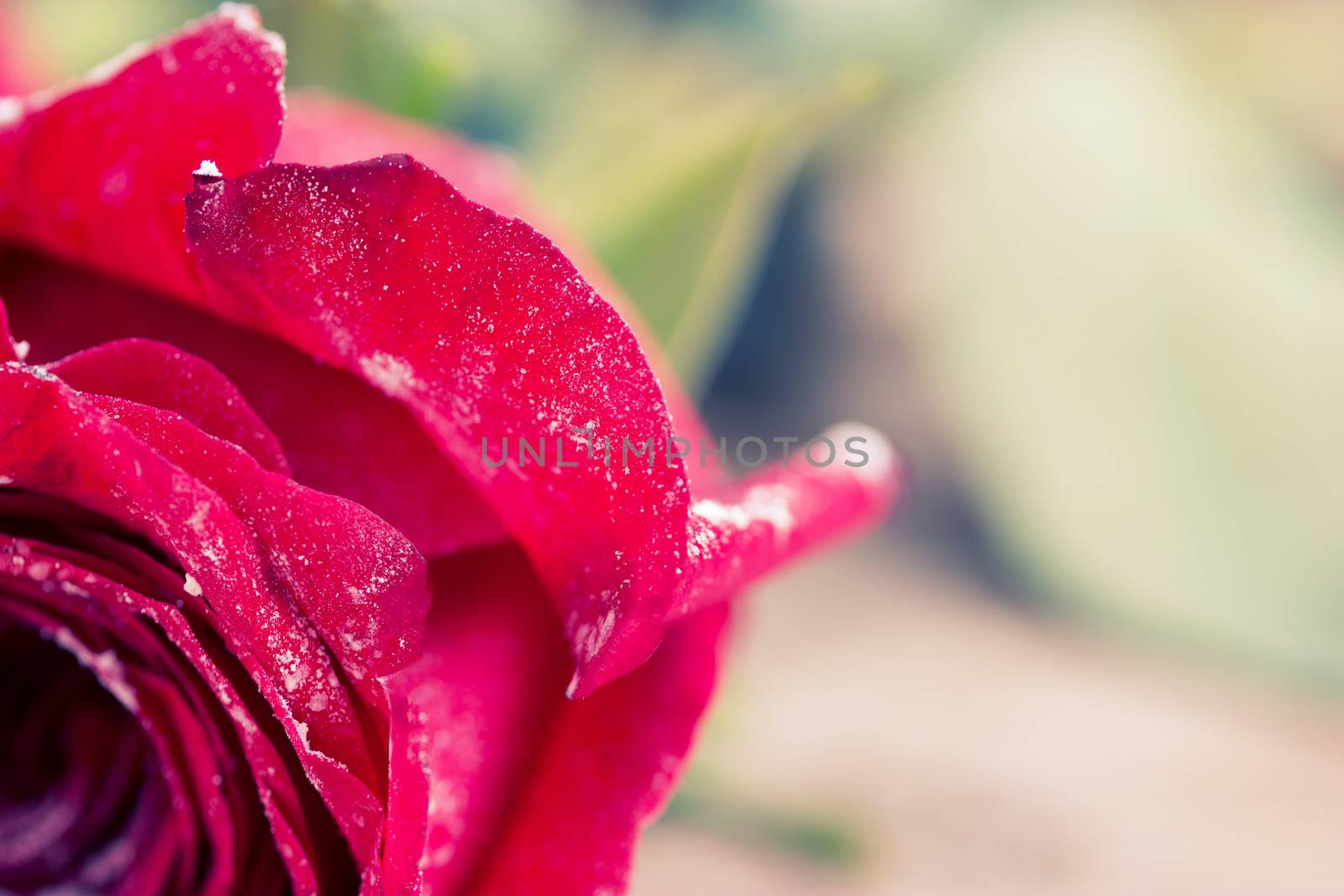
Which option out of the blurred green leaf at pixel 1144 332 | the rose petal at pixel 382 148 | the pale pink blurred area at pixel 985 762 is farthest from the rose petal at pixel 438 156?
the blurred green leaf at pixel 1144 332

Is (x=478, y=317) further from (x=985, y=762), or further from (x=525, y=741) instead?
(x=985, y=762)

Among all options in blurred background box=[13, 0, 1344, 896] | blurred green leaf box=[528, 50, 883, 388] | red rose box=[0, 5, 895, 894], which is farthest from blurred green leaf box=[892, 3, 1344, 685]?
red rose box=[0, 5, 895, 894]

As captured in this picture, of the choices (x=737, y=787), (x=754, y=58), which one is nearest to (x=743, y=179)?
(x=737, y=787)

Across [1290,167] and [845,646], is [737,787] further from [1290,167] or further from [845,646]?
[1290,167]

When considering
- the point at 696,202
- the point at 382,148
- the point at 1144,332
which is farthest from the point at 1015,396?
the point at 382,148

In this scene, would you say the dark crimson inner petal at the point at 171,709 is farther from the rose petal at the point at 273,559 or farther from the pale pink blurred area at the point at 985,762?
the pale pink blurred area at the point at 985,762

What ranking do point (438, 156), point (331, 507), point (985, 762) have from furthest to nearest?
1. point (985, 762)
2. point (438, 156)
3. point (331, 507)

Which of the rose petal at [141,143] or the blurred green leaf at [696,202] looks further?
the blurred green leaf at [696,202]
